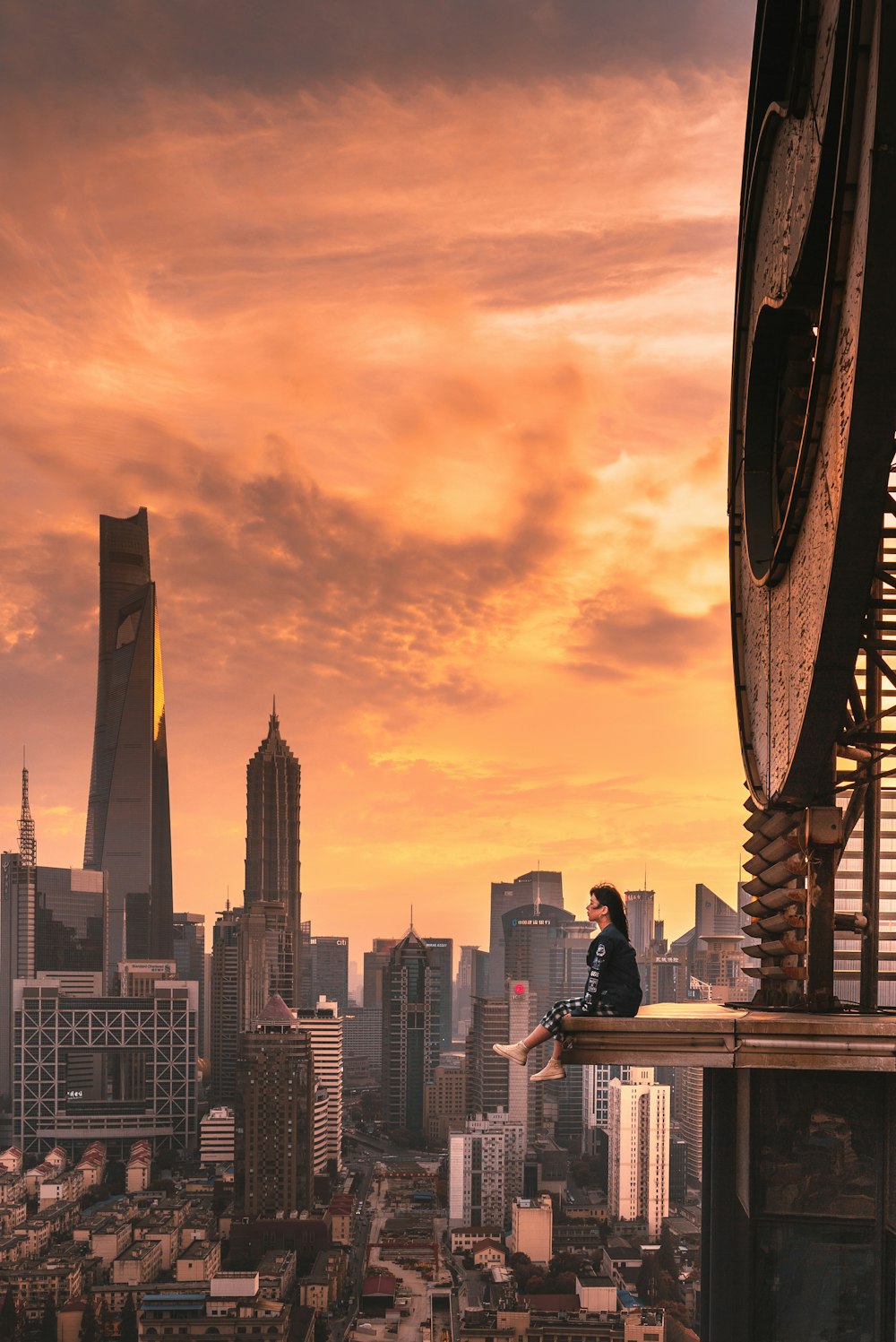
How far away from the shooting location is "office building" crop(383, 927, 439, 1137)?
5578cm

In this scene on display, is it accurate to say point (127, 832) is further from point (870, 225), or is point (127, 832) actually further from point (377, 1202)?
point (870, 225)

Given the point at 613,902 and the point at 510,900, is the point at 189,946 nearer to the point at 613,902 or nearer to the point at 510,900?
the point at 510,900

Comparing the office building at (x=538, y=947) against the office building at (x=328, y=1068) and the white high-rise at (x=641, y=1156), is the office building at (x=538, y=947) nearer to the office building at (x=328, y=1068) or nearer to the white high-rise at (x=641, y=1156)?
the office building at (x=328, y=1068)

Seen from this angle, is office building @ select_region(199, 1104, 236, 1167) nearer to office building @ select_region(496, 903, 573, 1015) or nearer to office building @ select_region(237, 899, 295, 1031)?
office building @ select_region(237, 899, 295, 1031)

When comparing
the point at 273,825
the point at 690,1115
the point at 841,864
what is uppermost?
the point at 841,864

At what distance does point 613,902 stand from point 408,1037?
55489 mm

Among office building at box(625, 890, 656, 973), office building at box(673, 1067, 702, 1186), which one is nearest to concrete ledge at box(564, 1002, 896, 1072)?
office building at box(673, 1067, 702, 1186)

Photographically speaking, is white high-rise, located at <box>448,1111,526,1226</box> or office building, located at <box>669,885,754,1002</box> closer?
white high-rise, located at <box>448,1111,526,1226</box>

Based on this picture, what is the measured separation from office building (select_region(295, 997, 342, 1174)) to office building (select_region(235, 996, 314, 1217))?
1101 millimetres

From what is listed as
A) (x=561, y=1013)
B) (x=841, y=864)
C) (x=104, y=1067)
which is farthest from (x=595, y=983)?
(x=104, y=1067)

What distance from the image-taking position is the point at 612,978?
10.1 feet

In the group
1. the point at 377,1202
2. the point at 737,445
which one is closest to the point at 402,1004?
the point at 377,1202

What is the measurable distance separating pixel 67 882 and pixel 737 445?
72860 mm

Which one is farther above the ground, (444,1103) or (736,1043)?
(736,1043)
